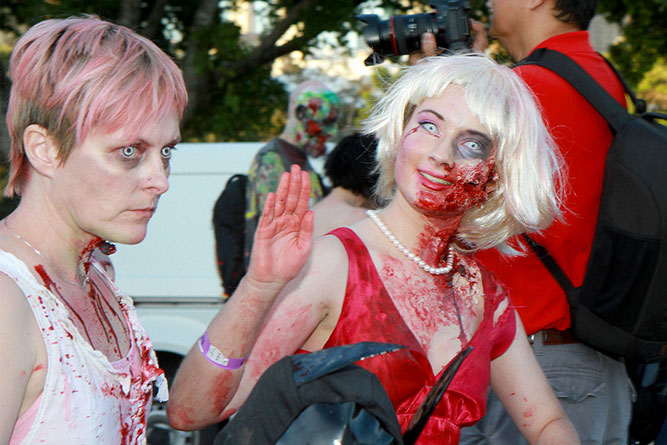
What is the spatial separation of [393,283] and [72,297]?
829 mm

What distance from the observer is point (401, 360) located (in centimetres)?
188

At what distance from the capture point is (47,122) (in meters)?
1.50

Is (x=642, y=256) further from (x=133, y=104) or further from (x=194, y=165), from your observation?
(x=194, y=165)

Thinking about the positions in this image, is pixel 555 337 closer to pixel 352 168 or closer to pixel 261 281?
pixel 261 281

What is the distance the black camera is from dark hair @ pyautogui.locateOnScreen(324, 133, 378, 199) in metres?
0.99

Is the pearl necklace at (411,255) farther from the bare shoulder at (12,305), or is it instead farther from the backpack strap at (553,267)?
the bare shoulder at (12,305)

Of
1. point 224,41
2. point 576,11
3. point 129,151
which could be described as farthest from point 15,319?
point 224,41

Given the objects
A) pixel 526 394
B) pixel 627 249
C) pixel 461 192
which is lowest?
pixel 526 394

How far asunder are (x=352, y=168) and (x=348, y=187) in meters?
0.10

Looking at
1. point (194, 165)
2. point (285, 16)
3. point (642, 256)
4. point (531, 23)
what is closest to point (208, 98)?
point (285, 16)

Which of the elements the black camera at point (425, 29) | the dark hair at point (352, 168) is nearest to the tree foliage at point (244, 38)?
the dark hair at point (352, 168)

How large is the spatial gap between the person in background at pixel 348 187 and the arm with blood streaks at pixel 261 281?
2.02 metres

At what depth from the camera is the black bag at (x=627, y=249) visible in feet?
7.69

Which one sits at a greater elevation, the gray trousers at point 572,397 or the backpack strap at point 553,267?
the backpack strap at point 553,267
